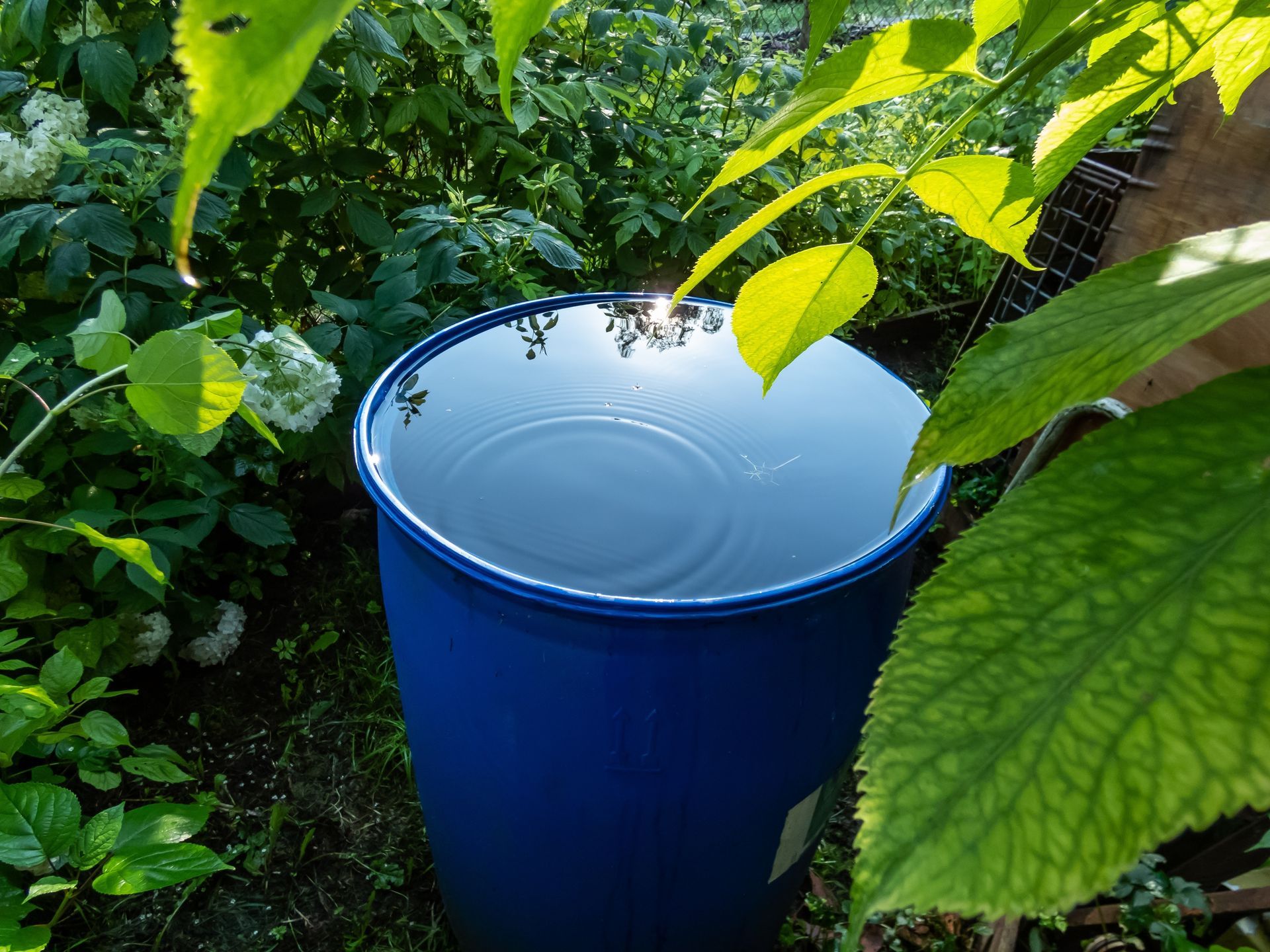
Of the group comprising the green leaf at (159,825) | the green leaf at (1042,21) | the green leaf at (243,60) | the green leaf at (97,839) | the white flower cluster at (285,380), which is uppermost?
the green leaf at (1042,21)

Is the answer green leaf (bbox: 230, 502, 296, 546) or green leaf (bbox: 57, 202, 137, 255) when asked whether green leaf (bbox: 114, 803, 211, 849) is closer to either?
green leaf (bbox: 230, 502, 296, 546)

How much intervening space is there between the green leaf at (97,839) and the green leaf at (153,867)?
0.02 metres

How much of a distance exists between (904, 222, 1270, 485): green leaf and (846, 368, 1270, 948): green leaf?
0.02 meters

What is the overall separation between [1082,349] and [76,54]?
6.83 ft

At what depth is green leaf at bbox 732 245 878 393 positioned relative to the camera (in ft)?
1.28

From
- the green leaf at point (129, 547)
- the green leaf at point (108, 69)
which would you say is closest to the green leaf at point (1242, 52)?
the green leaf at point (129, 547)

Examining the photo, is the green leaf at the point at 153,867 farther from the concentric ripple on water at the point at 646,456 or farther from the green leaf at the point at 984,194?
the green leaf at the point at 984,194

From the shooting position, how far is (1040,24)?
0.90ft

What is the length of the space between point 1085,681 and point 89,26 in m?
2.30

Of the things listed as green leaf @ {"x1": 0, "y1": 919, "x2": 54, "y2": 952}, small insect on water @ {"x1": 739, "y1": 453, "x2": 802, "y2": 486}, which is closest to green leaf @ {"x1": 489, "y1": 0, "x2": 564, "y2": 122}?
small insect on water @ {"x1": 739, "y1": 453, "x2": 802, "y2": 486}

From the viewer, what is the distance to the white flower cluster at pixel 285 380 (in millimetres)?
Answer: 1527

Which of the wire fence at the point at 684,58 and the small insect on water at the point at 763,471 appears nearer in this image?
the small insect on water at the point at 763,471

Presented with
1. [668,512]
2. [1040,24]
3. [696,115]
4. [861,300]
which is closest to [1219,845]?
[668,512]

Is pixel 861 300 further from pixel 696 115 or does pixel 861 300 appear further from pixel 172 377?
pixel 696 115
